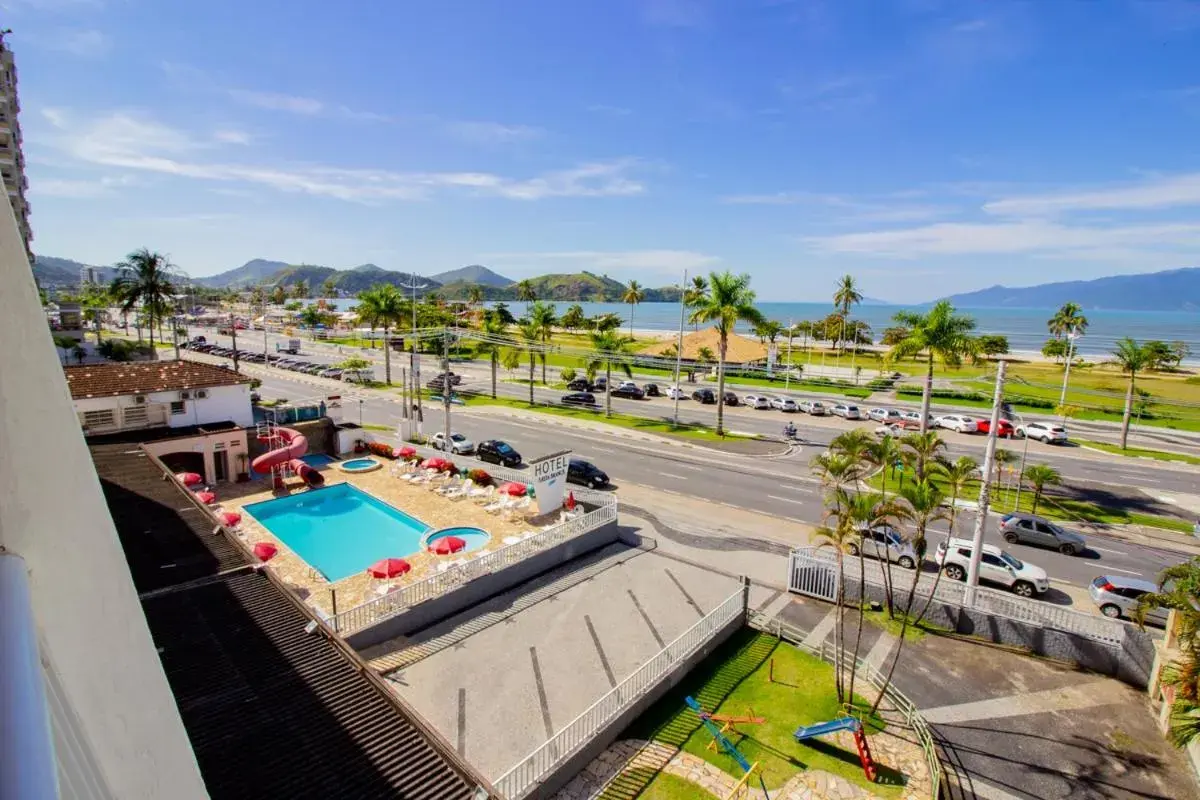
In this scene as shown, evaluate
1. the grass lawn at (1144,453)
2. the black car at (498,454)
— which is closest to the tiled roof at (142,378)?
the black car at (498,454)

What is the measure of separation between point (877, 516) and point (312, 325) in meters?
148

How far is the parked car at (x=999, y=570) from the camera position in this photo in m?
22.3

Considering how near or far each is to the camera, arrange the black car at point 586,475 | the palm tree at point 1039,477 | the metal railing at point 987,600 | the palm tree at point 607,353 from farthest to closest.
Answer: the palm tree at point 607,353 < the black car at point 586,475 < the palm tree at point 1039,477 < the metal railing at point 987,600

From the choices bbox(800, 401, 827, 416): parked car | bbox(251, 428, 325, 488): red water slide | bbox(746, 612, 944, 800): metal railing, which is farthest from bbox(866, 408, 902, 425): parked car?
bbox(251, 428, 325, 488): red water slide

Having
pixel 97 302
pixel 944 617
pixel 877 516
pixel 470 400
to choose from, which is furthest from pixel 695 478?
pixel 97 302

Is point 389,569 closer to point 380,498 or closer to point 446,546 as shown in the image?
point 446,546

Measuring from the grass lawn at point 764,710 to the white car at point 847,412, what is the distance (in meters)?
39.2

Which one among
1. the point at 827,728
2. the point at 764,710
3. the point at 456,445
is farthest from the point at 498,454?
the point at 827,728

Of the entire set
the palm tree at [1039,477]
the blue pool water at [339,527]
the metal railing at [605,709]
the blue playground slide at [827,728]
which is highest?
the palm tree at [1039,477]

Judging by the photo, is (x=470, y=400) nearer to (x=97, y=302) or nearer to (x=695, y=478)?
(x=695, y=478)

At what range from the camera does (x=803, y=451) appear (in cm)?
4259

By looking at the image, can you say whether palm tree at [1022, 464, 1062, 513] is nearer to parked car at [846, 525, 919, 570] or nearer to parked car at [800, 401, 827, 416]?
parked car at [846, 525, 919, 570]

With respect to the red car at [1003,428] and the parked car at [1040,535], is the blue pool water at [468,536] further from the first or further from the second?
the red car at [1003,428]

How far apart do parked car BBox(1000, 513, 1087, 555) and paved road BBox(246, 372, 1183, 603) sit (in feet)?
1.20
